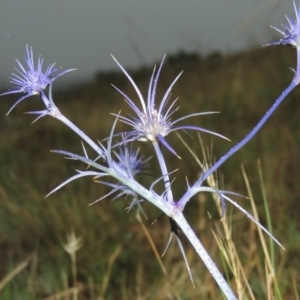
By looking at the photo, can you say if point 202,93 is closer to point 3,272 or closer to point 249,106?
point 249,106

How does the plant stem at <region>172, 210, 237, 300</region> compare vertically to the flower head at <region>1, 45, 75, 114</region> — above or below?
below

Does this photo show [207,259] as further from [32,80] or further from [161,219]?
[161,219]

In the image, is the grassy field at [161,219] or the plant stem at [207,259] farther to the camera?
the grassy field at [161,219]

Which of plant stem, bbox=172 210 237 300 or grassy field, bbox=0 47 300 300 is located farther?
grassy field, bbox=0 47 300 300

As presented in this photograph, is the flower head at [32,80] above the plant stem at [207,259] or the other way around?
above

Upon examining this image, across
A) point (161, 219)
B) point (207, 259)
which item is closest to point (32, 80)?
point (207, 259)

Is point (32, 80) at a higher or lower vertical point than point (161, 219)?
higher

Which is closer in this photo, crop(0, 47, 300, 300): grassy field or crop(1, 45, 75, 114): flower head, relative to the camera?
crop(1, 45, 75, 114): flower head

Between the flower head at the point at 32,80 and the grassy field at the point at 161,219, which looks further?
the grassy field at the point at 161,219
